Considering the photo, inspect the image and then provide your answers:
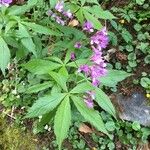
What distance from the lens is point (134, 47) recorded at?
10.7 ft

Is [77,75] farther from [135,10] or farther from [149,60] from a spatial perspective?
[135,10]

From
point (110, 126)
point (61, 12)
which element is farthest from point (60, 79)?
point (110, 126)

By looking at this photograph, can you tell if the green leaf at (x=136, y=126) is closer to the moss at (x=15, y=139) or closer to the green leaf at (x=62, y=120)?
the moss at (x=15, y=139)

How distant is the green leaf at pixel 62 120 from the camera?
5.80 ft

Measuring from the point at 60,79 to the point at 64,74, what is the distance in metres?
0.08

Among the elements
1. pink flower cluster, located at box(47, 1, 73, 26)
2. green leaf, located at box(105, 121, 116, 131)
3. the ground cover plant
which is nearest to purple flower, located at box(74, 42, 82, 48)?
the ground cover plant

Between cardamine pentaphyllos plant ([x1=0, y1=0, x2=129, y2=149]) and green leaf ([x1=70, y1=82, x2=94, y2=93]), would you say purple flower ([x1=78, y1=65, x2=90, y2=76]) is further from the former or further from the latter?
green leaf ([x1=70, y1=82, x2=94, y2=93])

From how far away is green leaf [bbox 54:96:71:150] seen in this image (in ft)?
5.80

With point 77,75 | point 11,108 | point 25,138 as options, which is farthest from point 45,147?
point 77,75

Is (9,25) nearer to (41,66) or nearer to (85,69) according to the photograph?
(41,66)

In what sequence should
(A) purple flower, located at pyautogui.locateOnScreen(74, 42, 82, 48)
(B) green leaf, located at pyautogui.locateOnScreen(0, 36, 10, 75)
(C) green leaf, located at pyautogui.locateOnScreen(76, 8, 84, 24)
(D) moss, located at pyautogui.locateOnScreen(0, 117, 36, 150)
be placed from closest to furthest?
(B) green leaf, located at pyautogui.locateOnScreen(0, 36, 10, 75) → (C) green leaf, located at pyautogui.locateOnScreen(76, 8, 84, 24) → (A) purple flower, located at pyautogui.locateOnScreen(74, 42, 82, 48) → (D) moss, located at pyautogui.locateOnScreen(0, 117, 36, 150)

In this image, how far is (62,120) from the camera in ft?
5.83

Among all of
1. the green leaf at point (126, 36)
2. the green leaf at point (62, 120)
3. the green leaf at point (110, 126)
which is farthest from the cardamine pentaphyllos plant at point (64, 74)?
the green leaf at point (126, 36)

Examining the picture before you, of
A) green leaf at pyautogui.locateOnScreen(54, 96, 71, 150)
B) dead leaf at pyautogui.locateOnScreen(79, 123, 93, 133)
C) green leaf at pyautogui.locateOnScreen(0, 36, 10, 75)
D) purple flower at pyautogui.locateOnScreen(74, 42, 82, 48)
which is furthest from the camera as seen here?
dead leaf at pyautogui.locateOnScreen(79, 123, 93, 133)
